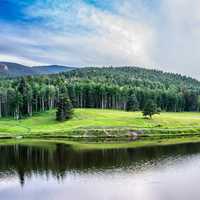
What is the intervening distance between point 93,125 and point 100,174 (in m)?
51.5

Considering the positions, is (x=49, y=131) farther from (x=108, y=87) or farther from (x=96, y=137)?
(x=108, y=87)

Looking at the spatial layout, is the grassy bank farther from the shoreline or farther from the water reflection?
the water reflection

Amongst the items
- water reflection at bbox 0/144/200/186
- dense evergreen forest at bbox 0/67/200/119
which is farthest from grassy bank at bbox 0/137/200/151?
dense evergreen forest at bbox 0/67/200/119

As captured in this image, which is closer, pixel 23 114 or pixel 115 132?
pixel 115 132

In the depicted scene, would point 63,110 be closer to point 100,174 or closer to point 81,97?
point 81,97

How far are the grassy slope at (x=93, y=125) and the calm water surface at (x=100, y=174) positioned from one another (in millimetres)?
22890

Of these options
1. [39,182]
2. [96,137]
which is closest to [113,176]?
[39,182]

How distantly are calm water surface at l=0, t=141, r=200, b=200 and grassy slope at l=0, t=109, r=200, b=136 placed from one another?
75.1 ft

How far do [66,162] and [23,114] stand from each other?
256 ft

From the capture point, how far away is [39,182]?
2048 inches

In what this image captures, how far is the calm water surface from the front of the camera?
4562 cm

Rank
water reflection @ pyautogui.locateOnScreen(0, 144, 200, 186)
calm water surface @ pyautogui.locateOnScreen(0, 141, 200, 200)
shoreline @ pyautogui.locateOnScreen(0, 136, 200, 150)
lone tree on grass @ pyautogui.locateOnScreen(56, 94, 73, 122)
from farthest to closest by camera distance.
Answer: lone tree on grass @ pyautogui.locateOnScreen(56, 94, 73, 122)
shoreline @ pyautogui.locateOnScreen(0, 136, 200, 150)
water reflection @ pyautogui.locateOnScreen(0, 144, 200, 186)
calm water surface @ pyautogui.locateOnScreen(0, 141, 200, 200)

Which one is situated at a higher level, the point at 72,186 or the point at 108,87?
the point at 108,87

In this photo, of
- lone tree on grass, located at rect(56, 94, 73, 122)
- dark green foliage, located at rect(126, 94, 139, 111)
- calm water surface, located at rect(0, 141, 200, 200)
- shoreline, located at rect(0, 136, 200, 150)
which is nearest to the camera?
calm water surface, located at rect(0, 141, 200, 200)
